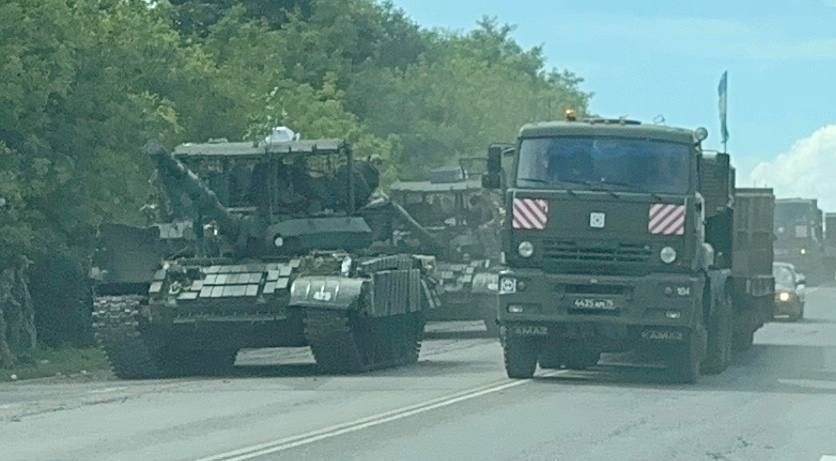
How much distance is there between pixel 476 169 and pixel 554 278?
67.4 feet

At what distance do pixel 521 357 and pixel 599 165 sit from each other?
2.58 meters

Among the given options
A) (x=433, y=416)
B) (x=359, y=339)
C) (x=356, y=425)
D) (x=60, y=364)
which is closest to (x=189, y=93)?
(x=60, y=364)

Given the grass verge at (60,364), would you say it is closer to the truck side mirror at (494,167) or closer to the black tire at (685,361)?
the truck side mirror at (494,167)

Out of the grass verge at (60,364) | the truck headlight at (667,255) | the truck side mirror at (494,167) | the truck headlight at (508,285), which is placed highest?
the truck side mirror at (494,167)

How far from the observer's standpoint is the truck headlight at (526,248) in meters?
21.8

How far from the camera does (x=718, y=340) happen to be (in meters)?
24.4

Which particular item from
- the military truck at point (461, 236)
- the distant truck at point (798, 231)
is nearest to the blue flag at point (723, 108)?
the military truck at point (461, 236)

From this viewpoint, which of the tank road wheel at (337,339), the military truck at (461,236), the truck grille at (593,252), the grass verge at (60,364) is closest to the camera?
the truck grille at (593,252)

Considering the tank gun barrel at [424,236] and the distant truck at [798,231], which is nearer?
the tank gun barrel at [424,236]

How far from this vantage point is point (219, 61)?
50.9m

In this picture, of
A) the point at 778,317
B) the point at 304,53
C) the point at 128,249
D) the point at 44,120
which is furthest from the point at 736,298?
the point at 304,53

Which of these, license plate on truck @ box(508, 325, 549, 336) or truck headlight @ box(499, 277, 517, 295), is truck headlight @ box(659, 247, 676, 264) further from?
truck headlight @ box(499, 277, 517, 295)

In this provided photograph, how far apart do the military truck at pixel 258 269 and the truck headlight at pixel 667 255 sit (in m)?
4.12

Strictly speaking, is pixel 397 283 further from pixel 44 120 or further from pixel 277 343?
pixel 44 120
